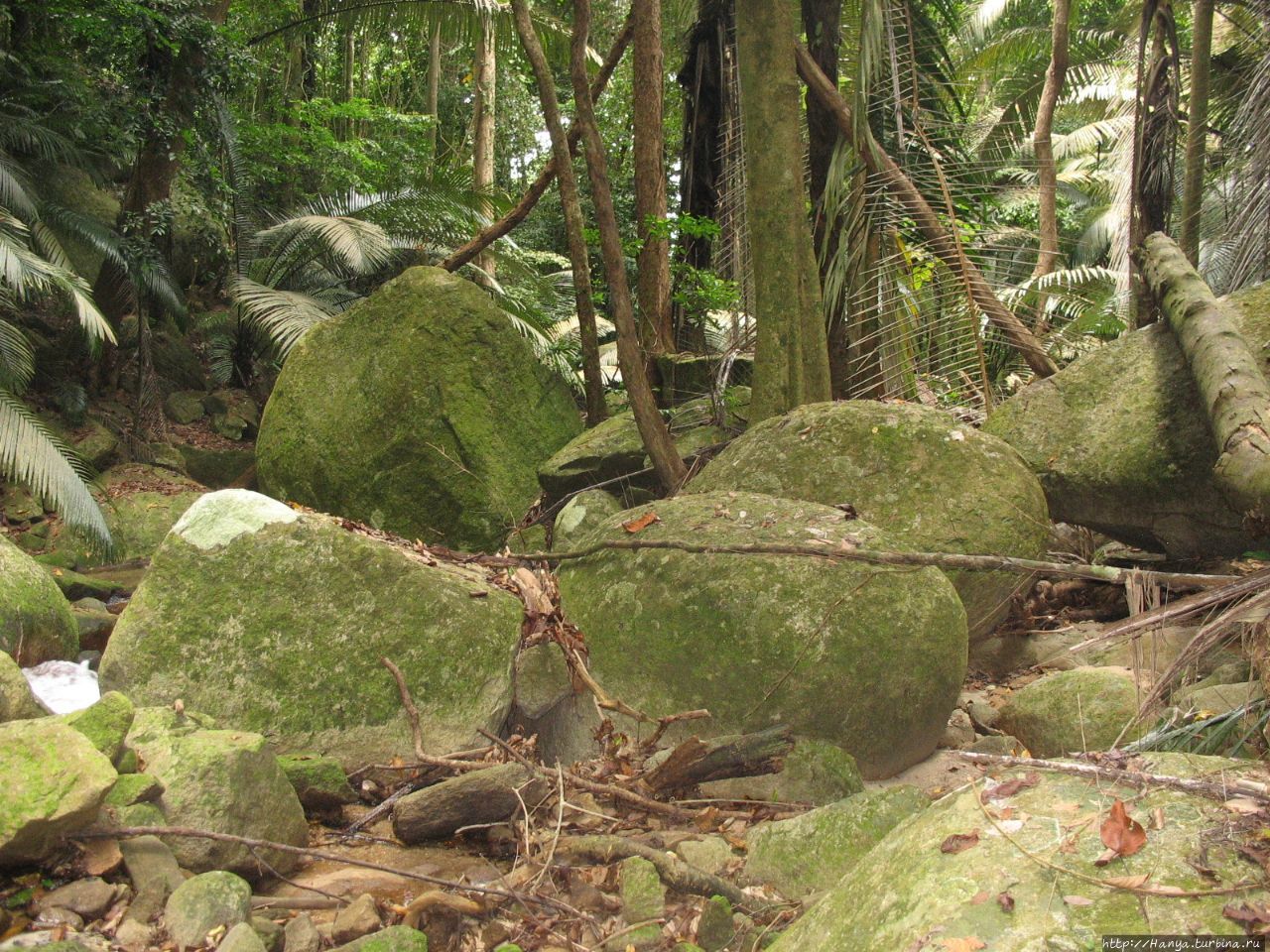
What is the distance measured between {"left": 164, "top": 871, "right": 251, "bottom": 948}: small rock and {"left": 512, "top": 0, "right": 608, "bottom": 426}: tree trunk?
5.75 m

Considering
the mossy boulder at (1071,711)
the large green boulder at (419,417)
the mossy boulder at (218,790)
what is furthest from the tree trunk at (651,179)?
the mossy boulder at (218,790)

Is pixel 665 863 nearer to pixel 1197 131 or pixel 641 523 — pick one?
pixel 641 523

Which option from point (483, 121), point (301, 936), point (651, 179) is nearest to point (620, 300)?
point (651, 179)

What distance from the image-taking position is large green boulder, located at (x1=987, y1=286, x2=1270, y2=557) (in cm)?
530

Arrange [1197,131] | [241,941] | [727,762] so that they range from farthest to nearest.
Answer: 1. [1197,131]
2. [727,762]
3. [241,941]

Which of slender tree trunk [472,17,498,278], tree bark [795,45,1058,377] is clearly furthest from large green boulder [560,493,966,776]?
slender tree trunk [472,17,498,278]

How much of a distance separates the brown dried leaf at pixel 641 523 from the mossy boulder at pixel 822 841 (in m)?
1.63

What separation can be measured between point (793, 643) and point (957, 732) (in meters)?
1.23

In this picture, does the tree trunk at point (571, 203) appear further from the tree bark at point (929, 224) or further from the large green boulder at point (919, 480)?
the large green boulder at point (919, 480)

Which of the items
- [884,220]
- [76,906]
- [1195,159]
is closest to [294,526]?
[76,906]

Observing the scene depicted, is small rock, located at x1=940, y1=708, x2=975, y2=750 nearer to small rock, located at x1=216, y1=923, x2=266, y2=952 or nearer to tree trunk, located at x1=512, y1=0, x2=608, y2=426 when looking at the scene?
small rock, located at x1=216, y1=923, x2=266, y2=952

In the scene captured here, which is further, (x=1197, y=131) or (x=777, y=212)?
(x=1197, y=131)

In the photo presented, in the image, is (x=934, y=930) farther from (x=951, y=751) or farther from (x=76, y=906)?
(x=951, y=751)

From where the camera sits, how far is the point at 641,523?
15.8ft
